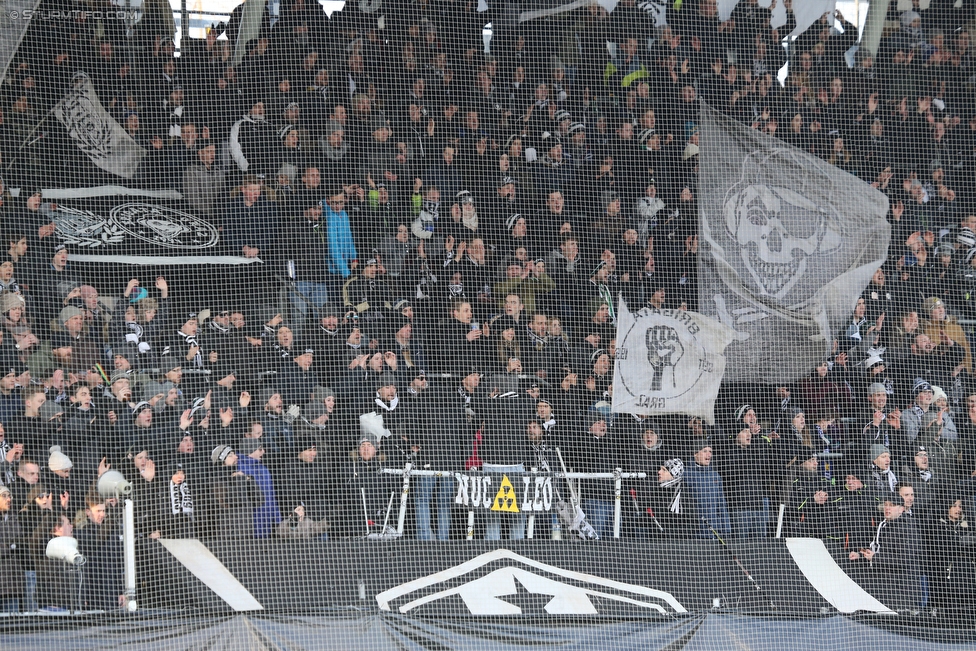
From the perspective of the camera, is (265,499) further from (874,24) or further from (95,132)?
(874,24)

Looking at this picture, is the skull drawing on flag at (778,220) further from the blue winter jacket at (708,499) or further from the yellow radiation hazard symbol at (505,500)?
the yellow radiation hazard symbol at (505,500)

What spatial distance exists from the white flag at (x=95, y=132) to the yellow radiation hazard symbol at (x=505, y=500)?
3492 millimetres

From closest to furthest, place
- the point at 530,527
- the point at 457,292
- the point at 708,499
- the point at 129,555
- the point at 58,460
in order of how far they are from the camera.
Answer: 1. the point at 129,555
2. the point at 58,460
3. the point at 530,527
4. the point at 708,499
5. the point at 457,292

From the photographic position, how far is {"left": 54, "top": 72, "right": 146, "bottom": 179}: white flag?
753 cm

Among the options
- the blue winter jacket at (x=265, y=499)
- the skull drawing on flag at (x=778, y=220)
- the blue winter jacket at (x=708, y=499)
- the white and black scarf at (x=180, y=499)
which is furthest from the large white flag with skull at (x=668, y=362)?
the white and black scarf at (x=180, y=499)

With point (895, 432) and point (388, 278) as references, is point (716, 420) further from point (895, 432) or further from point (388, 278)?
point (388, 278)

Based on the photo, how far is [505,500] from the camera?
716cm

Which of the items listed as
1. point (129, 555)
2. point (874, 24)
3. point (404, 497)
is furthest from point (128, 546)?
point (874, 24)

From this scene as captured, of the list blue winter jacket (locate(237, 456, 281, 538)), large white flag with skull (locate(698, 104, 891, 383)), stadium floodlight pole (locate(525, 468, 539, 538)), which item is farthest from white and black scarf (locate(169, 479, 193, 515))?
large white flag with skull (locate(698, 104, 891, 383))

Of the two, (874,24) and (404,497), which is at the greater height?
(874,24)

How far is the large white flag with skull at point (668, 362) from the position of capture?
25.1ft

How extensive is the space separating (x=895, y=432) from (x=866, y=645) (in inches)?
67.7

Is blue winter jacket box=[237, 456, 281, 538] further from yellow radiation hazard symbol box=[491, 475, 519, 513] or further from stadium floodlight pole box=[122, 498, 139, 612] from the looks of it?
yellow radiation hazard symbol box=[491, 475, 519, 513]

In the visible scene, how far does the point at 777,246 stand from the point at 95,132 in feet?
17.0
